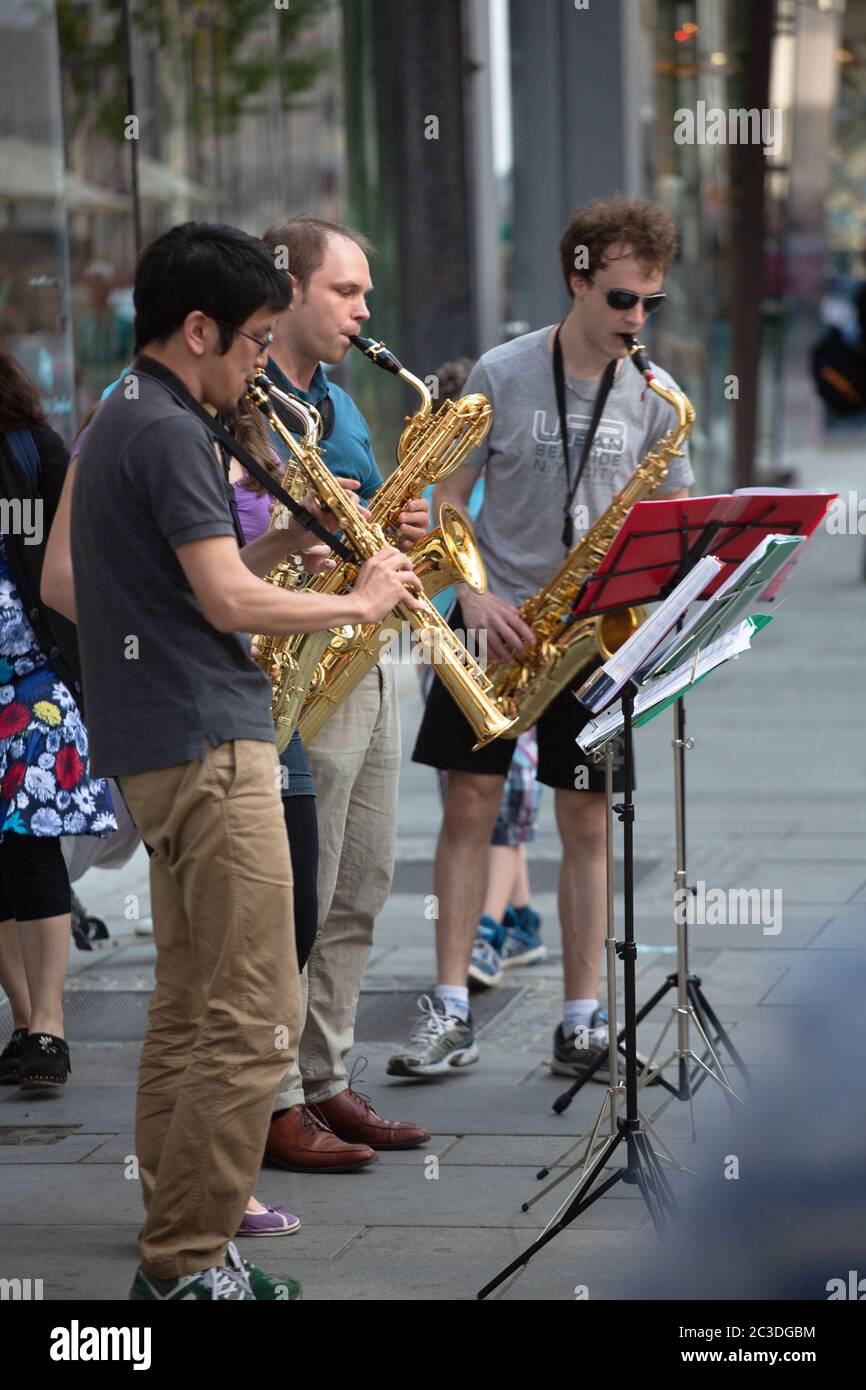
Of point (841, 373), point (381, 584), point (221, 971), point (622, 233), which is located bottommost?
point (221, 971)

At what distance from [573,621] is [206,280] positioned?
6.10ft

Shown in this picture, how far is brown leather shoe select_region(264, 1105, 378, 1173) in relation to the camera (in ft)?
14.2

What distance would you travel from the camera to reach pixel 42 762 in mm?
5008

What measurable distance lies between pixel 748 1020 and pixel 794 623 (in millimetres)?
9296

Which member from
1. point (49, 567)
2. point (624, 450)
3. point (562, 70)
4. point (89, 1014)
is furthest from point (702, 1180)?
point (562, 70)

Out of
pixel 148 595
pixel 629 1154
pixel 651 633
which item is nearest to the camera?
pixel 148 595

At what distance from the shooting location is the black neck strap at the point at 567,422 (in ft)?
16.4

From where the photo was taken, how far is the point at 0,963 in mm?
5207

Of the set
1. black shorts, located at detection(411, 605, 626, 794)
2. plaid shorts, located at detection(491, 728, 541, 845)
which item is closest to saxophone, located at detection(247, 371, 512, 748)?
black shorts, located at detection(411, 605, 626, 794)

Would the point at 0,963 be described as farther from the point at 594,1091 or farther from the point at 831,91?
the point at 831,91

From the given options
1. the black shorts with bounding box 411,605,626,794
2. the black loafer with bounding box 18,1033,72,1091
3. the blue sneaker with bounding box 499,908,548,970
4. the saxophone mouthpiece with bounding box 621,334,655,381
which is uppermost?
the saxophone mouthpiece with bounding box 621,334,655,381

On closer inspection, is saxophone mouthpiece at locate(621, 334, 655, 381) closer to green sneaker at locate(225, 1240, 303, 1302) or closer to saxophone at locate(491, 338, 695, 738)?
saxophone at locate(491, 338, 695, 738)

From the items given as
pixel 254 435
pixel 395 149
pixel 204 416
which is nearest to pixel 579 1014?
pixel 254 435

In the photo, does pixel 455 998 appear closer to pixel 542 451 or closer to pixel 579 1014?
pixel 579 1014
